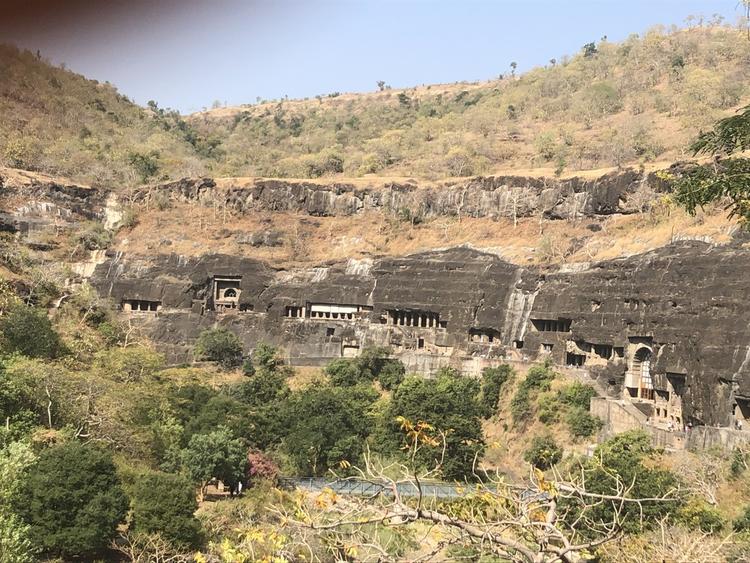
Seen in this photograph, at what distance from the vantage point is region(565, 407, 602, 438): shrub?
34.2 meters

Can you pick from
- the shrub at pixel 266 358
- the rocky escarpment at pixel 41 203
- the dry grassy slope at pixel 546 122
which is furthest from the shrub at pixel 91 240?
the dry grassy slope at pixel 546 122

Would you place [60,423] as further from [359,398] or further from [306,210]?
[306,210]

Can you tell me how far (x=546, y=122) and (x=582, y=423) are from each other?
5129cm

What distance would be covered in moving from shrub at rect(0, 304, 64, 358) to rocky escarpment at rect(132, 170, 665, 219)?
2381 centimetres

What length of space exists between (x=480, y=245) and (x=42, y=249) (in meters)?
28.5

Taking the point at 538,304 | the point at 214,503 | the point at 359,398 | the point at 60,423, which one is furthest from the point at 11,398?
the point at 538,304

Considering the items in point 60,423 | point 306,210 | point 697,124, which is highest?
point 697,124

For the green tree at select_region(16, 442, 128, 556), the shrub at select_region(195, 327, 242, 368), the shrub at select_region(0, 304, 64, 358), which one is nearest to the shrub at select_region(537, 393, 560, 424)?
the shrub at select_region(195, 327, 242, 368)

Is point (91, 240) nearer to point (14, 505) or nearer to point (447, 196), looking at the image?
point (447, 196)

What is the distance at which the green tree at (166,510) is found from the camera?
73.1 feet

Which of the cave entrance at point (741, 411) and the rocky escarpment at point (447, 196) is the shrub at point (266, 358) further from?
the cave entrance at point (741, 411)

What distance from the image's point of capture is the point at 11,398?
26031mm

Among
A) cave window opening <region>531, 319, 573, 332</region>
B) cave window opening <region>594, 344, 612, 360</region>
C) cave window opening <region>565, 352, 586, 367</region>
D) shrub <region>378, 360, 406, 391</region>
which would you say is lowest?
shrub <region>378, 360, 406, 391</region>

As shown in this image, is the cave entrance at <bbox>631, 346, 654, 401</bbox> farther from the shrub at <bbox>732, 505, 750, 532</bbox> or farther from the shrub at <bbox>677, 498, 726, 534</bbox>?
the shrub at <bbox>732, 505, 750, 532</bbox>
